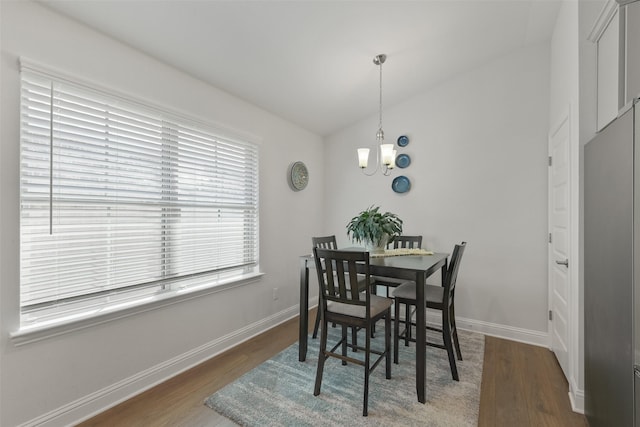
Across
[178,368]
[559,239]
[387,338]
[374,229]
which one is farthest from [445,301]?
[178,368]

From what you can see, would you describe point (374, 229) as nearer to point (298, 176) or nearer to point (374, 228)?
point (374, 228)

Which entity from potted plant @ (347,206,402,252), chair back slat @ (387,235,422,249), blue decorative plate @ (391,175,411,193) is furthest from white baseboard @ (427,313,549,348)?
blue decorative plate @ (391,175,411,193)

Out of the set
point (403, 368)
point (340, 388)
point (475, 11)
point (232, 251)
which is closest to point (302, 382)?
point (340, 388)

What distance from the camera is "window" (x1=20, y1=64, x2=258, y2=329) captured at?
1.63 metres

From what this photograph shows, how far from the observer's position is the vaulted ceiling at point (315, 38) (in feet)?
6.16

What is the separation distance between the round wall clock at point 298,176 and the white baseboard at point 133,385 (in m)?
1.68

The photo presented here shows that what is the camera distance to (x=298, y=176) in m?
3.67

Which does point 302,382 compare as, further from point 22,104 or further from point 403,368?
point 22,104

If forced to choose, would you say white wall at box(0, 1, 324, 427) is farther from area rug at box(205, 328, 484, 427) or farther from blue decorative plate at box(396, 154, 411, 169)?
blue decorative plate at box(396, 154, 411, 169)

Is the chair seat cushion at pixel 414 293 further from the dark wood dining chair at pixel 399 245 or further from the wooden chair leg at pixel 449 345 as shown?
the dark wood dining chair at pixel 399 245

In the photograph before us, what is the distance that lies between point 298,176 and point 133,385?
2.55 m

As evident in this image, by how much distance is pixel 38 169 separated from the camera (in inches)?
64.2

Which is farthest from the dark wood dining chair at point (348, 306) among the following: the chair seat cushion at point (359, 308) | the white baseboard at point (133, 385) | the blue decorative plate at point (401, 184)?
the blue decorative plate at point (401, 184)

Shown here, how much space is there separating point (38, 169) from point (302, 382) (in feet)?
7.06
